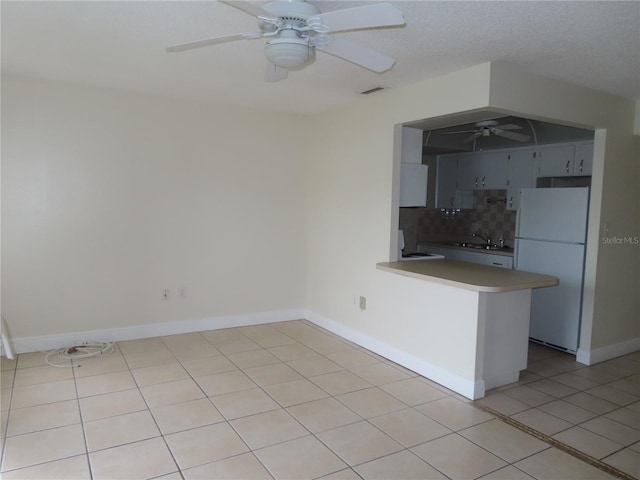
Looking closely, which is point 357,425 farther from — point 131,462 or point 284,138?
point 284,138

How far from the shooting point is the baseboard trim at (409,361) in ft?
10.3

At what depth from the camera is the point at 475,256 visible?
17.0 feet

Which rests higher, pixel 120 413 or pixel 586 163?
pixel 586 163

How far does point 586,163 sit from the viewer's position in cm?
464

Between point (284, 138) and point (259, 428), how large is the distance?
323 centimetres

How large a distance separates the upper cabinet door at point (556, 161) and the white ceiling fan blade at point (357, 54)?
3376 mm

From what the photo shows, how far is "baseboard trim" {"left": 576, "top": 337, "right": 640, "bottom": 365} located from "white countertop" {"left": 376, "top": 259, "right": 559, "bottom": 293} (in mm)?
1053

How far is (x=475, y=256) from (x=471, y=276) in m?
1.96

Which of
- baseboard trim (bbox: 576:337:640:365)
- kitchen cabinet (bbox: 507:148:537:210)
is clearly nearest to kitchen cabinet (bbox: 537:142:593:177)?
kitchen cabinet (bbox: 507:148:537:210)

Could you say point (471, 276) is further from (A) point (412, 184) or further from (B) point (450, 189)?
(B) point (450, 189)

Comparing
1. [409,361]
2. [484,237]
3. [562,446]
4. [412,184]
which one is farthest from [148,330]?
[484,237]

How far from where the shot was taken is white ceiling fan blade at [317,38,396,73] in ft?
6.93

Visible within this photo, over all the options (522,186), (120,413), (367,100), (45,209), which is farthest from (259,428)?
(522,186)

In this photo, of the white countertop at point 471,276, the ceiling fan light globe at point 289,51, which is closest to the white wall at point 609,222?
the white countertop at point 471,276
